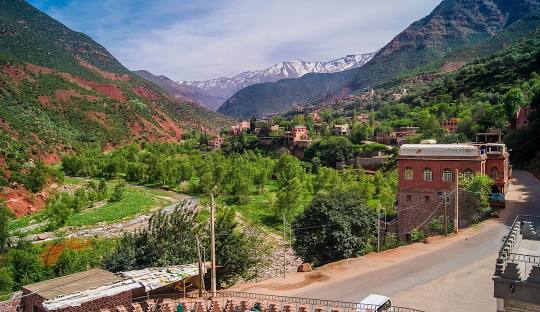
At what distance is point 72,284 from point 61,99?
9634 cm

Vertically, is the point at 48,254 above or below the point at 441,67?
below

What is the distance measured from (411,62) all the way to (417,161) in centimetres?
17088

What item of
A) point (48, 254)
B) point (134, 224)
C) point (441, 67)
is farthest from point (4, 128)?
point (441, 67)

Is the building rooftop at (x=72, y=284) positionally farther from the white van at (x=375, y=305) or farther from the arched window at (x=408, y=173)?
the arched window at (x=408, y=173)

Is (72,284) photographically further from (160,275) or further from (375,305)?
(375,305)

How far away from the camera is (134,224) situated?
44469mm

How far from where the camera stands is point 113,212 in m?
48.7

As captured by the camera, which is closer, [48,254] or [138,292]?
[138,292]

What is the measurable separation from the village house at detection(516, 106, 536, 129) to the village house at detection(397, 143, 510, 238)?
1986 centimetres

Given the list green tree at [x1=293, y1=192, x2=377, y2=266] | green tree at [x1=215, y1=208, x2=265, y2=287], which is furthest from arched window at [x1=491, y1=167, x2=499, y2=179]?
green tree at [x1=215, y1=208, x2=265, y2=287]

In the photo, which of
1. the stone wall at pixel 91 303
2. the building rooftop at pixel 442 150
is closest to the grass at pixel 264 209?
the building rooftop at pixel 442 150

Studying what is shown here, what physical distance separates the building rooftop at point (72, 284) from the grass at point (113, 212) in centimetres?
2725

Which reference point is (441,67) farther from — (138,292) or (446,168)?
(138,292)

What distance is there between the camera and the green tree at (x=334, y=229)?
82.3ft
